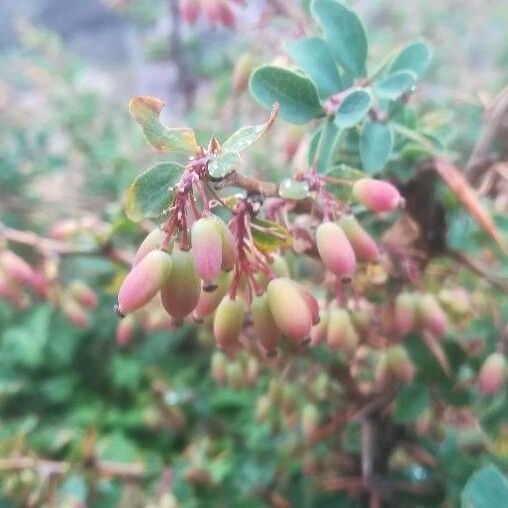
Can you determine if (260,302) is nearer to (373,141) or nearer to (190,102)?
(373,141)

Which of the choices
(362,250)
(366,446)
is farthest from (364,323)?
(366,446)

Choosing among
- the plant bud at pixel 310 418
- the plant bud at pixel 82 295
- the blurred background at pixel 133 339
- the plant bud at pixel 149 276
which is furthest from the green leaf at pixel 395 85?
the plant bud at pixel 82 295

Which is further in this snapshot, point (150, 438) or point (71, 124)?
point (71, 124)

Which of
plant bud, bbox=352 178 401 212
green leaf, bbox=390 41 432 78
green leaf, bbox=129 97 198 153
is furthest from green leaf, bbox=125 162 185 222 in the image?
green leaf, bbox=390 41 432 78

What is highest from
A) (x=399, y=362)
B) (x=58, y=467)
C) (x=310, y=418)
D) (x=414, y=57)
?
(x=414, y=57)

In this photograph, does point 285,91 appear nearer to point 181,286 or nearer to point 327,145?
point 327,145

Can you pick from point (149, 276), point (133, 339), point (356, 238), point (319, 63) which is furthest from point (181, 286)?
point (133, 339)

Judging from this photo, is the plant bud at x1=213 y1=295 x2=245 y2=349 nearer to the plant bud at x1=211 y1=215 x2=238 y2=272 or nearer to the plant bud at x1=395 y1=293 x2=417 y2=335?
the plant bud at x1=211 y1=215 x2=238 y2=272

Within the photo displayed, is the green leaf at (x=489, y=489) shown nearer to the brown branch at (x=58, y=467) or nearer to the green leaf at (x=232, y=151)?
the green leaf at (x=232, y=151)
